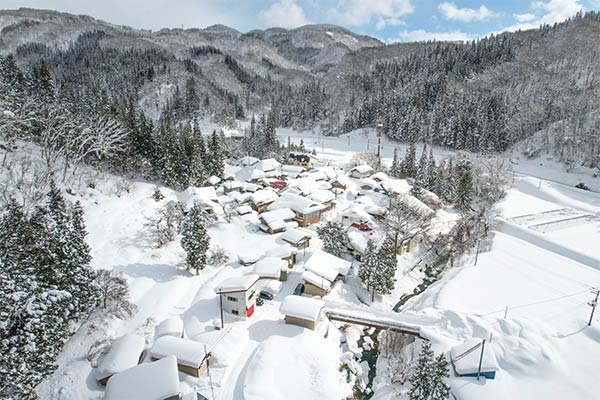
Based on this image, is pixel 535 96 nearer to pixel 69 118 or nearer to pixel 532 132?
pixel 532 132

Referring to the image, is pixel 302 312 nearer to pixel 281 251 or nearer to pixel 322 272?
pixel 322 272

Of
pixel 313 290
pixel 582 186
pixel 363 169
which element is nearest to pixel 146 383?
pixel 313 290

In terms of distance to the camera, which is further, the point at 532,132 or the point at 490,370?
the point at 532,132

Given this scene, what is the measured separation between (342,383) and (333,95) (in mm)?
133074

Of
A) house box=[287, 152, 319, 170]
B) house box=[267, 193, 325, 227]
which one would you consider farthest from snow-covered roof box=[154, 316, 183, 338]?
house box=[287, 152, 319, 170]

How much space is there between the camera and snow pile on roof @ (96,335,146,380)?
18.5 m

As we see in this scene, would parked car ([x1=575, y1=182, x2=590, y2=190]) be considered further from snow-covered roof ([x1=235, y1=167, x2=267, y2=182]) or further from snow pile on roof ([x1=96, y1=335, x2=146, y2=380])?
snow pile on roof ([x1=96, y1=335, x2=146, y2=380])

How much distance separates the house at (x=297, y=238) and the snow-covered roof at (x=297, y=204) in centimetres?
571

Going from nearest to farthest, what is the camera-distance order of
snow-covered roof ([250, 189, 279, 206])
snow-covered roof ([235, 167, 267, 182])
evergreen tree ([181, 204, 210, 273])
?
evergreen tree ([181, 204, 210, 273])
snow-covered roof ([250, 189, 279, 206])
snow-covered roof ([235, 167, 267, 182])

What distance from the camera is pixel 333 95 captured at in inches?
5522

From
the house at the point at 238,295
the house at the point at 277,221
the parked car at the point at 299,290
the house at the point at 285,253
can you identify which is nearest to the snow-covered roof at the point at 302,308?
the house at the point at 238,295

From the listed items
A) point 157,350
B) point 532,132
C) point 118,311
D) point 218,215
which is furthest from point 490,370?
point 532,132

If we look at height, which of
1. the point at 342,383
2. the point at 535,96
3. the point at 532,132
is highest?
the point at 535,96

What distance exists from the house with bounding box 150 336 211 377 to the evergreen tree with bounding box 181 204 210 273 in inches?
351
